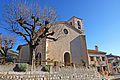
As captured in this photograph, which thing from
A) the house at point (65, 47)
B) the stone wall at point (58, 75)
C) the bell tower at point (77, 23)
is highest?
the bell tower at point (77, 23)

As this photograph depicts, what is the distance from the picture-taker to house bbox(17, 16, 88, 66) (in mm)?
12844

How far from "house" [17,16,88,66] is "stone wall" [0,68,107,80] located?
1.84 metres

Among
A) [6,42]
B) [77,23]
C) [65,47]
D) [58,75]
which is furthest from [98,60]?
[6,42]

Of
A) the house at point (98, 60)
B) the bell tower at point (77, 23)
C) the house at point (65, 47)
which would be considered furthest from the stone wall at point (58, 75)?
the bell tower at point (77, 23)

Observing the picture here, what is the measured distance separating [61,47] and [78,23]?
24.6ft

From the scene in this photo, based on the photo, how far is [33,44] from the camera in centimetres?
898

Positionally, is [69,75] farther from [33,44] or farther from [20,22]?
[20,22]

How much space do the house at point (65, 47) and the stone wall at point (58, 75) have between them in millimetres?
1838

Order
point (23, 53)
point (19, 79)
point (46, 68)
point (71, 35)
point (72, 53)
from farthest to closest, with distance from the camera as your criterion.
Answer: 1. point (23, 53)
2. point (71, 35)
3. point (72, 53)
4. point (46, 68)
5. point (19, 79)

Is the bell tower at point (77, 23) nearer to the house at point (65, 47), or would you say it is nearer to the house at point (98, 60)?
the house at point (65, 47)

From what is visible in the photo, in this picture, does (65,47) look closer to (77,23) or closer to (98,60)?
(77,23)

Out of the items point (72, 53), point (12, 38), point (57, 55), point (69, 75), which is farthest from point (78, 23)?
point (12, 38)

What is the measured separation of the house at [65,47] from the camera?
12.8 meters

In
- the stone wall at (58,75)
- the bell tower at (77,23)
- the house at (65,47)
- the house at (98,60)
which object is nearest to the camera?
the stone wall at (58,75)
